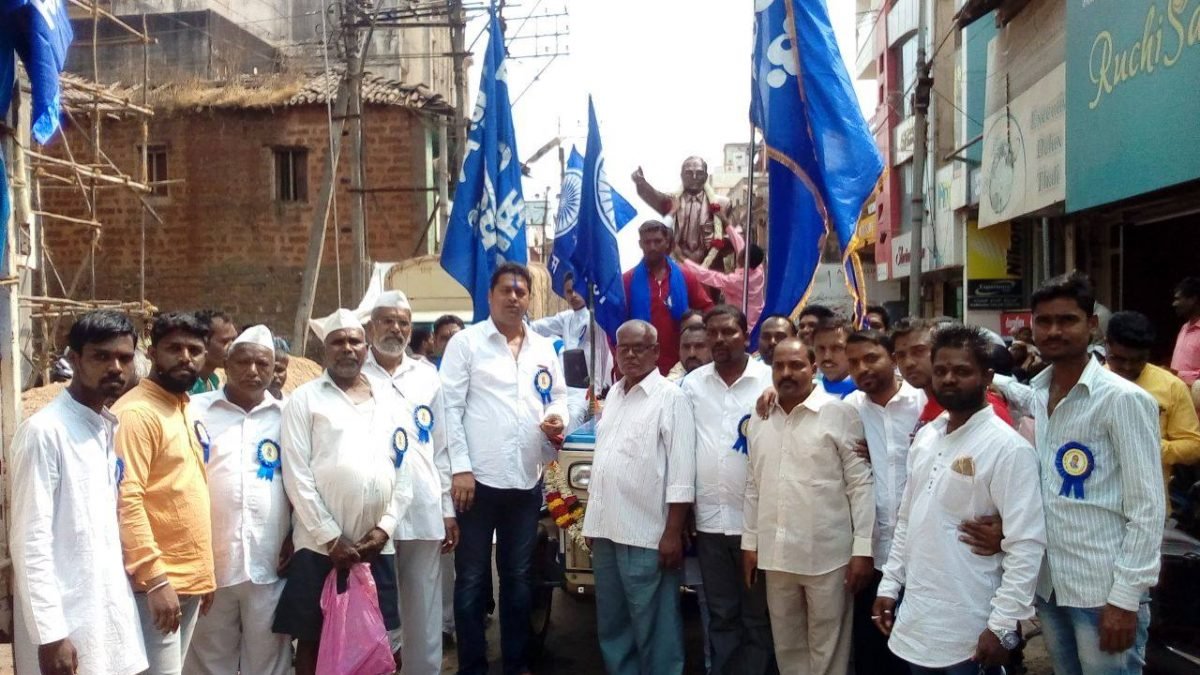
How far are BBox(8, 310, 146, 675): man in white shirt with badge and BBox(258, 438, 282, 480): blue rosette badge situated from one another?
88 centimetres

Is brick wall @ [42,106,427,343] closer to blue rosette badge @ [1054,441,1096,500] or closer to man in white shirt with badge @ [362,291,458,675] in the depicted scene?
man in white shirt with badge @ [362,291,458,675]

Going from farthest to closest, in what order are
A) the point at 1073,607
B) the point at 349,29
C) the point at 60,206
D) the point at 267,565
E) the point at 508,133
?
1. the point at 60,206
2. the point at 349,29
3. the point at 508,133
4. the point at 267,565
5. the point at 1073,607

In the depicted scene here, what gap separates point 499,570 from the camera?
5.34 meters

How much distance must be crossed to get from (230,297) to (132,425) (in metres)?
20.0

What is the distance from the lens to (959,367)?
3.43 meters

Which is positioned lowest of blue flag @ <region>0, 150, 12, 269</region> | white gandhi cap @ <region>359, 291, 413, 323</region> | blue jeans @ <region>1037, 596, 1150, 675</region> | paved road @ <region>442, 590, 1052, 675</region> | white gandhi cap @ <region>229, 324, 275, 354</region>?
paved road @ <region>442, 590, 1052, 675</region>

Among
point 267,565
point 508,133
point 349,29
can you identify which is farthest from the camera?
point 349,29

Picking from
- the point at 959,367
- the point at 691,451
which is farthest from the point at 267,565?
the point at 959,367

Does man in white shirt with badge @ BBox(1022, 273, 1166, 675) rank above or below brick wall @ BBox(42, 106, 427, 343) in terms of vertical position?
below

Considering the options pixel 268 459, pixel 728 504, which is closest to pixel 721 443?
pixel 728 504

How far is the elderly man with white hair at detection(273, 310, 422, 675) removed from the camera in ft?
14.1

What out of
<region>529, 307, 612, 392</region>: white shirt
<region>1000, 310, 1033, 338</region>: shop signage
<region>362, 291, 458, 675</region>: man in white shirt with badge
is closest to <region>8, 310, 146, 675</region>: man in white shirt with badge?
<region>362, 291, 458, 675</region>: man in white shirt with badge

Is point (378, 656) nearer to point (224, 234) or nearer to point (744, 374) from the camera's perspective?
point (744, 374)

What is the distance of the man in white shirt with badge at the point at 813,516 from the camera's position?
4.21m
